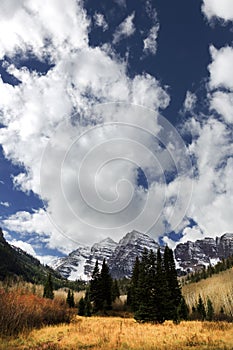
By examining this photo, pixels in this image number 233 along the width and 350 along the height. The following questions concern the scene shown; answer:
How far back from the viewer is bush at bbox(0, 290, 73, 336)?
28.5 meters

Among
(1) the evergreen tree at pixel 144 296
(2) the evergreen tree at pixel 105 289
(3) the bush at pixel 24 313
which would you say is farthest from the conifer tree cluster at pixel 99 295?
(3) the bush at pixel 24 313

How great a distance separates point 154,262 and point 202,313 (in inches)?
1760

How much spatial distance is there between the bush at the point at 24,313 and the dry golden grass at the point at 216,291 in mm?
86058

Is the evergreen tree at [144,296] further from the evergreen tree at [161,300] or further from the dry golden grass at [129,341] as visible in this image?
the dry golden grass at [129,341]

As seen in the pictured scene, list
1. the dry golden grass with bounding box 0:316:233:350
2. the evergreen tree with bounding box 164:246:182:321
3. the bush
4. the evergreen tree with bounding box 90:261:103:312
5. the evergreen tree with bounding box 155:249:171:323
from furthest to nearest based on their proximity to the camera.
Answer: the evergreen tree with bounding box 90:261:103:312 → the evergreen tree with bounding box 164:246:182:321 → the evergreen tree with bounding box 155:249:171:323 → the bush → the dry golden grass with bounding box 0:316:233:350

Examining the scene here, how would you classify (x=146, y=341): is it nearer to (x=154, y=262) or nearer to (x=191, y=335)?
(x=191, y=335)

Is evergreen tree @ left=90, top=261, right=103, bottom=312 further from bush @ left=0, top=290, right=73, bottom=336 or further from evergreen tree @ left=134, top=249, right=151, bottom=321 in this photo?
bush @ left=0, top=290, right=73, bottom=336

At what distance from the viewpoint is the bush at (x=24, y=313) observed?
2845 cm

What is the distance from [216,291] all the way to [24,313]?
443 ft

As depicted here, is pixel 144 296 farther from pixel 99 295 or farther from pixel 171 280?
pixel 99 295

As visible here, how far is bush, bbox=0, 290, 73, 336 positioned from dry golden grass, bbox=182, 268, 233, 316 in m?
86.1

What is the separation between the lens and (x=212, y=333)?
22281 mm

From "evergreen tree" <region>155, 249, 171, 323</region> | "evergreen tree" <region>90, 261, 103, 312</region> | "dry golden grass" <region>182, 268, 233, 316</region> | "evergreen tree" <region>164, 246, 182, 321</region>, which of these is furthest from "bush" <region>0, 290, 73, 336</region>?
"dry golden grass" <region>182, 268, 233, 316</region>

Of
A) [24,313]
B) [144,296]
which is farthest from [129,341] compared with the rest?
[144,296]
